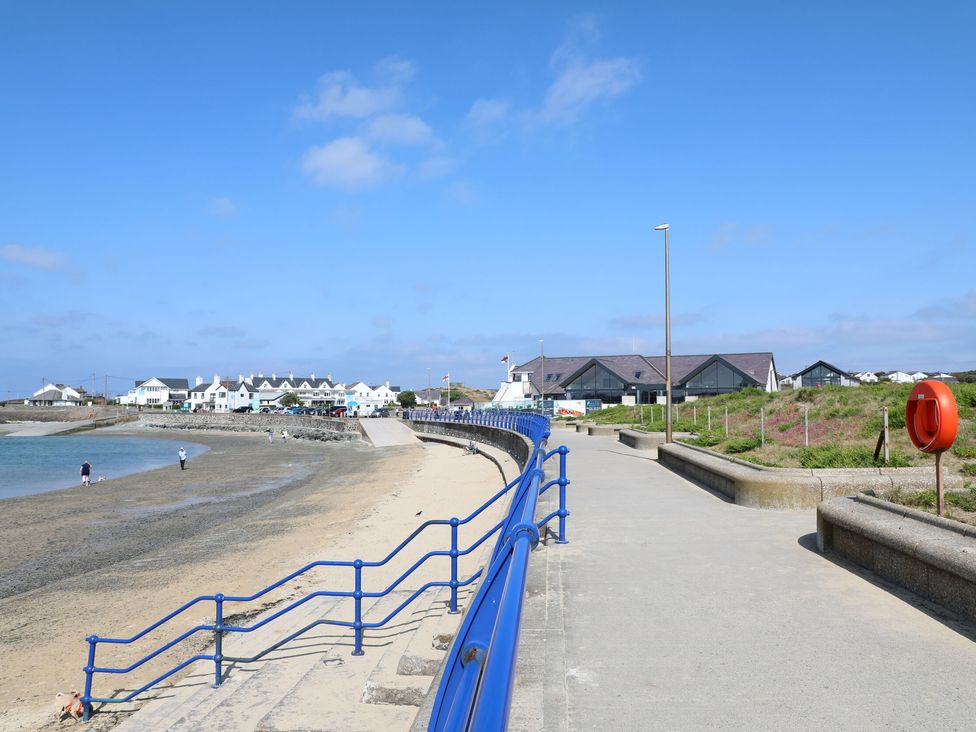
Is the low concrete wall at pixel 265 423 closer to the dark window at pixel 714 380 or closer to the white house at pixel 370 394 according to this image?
the dark window at pixel 714 380

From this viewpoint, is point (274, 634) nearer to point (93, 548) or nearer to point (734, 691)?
point (734, 691)

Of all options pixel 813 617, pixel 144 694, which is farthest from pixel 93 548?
pixel 813 617

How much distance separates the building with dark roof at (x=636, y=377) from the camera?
71688 mm

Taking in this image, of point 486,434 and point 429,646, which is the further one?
point 486,434

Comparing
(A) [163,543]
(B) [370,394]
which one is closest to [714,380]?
(A) [163,543]

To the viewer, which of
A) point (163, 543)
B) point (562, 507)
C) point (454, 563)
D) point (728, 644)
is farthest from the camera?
point (163, 543)

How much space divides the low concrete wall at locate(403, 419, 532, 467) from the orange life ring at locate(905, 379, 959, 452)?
11.3 meters

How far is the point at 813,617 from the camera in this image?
5535 millimetres

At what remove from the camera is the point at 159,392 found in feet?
542

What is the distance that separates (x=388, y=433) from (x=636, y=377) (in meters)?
27.5

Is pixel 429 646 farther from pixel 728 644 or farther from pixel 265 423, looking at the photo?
pixel 265 423

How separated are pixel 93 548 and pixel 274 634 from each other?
1166 cm

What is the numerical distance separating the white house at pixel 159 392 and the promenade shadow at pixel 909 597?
170m

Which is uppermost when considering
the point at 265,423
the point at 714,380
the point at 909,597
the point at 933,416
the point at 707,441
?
the point at 714,380
